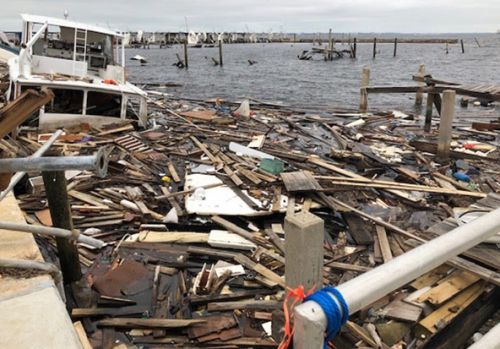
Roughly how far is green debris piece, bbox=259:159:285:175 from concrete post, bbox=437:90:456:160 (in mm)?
5653

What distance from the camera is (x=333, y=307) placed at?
159 centimetres

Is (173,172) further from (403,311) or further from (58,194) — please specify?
(403,311)

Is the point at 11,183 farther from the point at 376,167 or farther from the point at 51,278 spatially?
the point at 376,167

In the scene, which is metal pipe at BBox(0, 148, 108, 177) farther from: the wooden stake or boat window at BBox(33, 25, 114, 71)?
boat window at BBox(33, 25, 114, 71)

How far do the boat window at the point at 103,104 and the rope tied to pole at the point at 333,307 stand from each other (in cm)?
1479

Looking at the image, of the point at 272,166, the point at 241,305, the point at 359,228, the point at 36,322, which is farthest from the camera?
the point at 272,166

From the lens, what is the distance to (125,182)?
10.3 meters

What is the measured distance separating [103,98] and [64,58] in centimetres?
218

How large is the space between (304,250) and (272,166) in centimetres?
855

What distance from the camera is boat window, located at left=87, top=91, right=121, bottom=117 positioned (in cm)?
1555

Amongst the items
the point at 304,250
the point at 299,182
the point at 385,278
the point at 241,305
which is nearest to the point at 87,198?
the point at 299,182

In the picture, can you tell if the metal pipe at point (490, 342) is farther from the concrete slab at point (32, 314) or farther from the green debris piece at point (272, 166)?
the green debris piece at point (272, 166)

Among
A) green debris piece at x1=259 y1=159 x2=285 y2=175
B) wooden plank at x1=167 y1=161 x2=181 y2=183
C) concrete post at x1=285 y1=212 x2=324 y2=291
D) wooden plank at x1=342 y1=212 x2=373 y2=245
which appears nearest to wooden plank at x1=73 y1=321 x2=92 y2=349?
concrete post at x1=285 y1=212 x2=324 y2=291

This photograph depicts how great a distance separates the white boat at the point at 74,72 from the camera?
1368 centimetres
